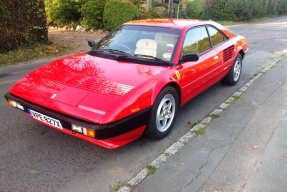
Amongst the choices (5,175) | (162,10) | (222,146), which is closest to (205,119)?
(222,146)

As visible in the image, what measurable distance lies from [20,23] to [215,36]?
5.88 m

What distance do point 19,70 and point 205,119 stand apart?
15.5ft

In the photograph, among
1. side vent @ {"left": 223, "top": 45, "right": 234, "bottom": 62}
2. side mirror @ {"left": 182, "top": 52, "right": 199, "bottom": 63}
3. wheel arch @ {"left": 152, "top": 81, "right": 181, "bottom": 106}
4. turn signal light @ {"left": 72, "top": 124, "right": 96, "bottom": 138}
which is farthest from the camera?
side vent @ {"left": 223, "top": 45, "right": 234, "bottom": 62}

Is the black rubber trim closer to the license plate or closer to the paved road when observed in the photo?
the license plate

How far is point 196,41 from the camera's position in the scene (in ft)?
13.7

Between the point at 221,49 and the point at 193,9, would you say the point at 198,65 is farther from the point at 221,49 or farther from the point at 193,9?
the point at 193,9

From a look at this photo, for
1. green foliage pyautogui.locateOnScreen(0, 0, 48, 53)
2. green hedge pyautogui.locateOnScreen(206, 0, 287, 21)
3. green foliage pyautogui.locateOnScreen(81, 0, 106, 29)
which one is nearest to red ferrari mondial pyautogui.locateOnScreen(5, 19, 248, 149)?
green foliage pyautogui.locateOnScreen(0, 0, 48, 53)

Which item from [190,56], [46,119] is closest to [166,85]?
[190,56]

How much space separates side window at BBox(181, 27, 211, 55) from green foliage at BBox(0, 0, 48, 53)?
18.7 feet

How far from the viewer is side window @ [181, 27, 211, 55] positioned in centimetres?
390

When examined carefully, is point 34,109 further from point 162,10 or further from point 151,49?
point 162,10

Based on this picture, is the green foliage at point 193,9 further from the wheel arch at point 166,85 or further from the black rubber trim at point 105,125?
the black rubber trim at point 105,125

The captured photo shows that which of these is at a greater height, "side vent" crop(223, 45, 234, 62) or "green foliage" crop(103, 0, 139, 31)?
"green foliage" crop(103, 0, 139, 31)

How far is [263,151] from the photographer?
3.22 meters
